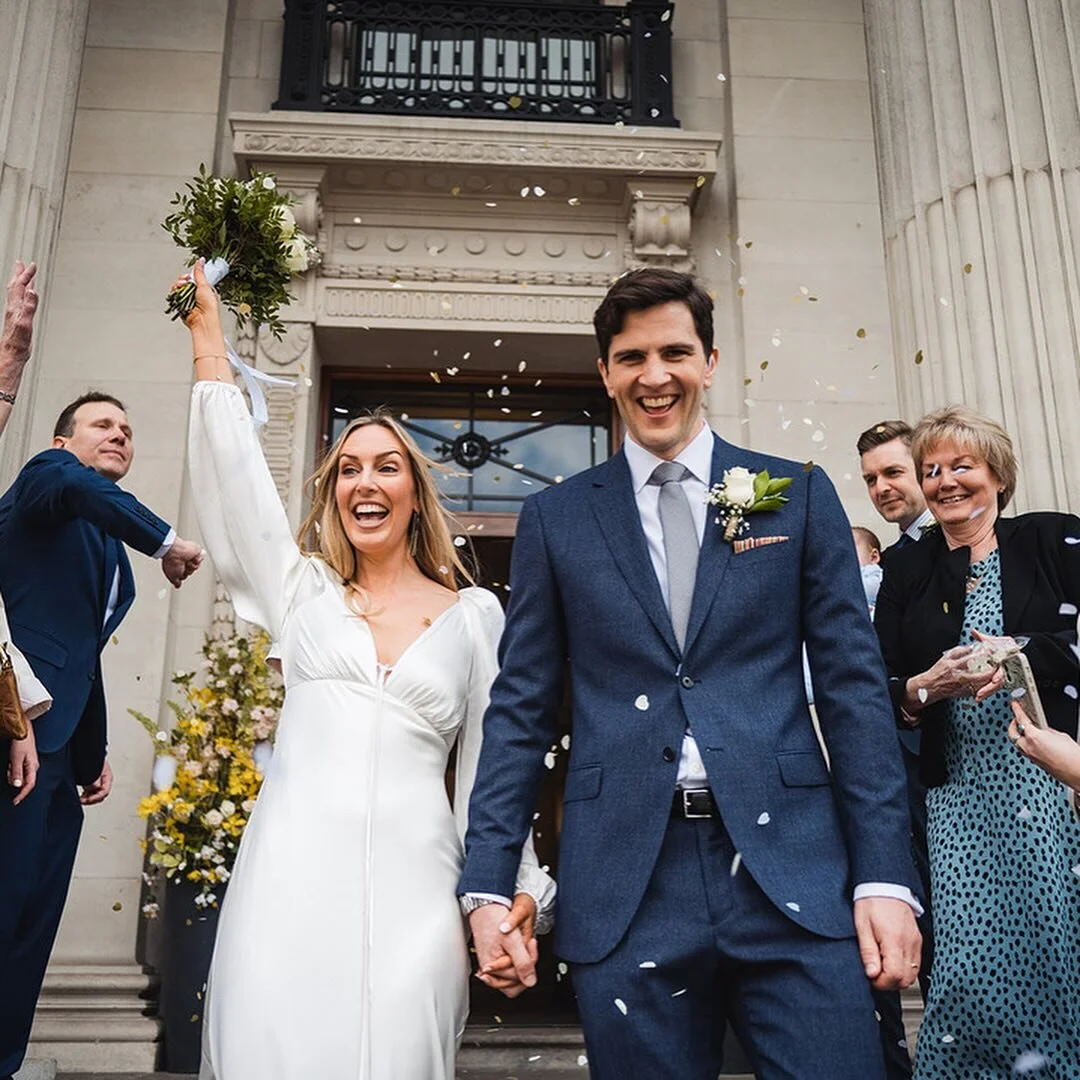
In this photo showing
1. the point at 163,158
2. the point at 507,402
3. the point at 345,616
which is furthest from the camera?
the point at 507,402

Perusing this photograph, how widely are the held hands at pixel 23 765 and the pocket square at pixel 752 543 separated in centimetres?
213

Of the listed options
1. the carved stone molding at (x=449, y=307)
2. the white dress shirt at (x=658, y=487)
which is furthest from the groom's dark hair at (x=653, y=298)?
the carved stone molding at (x=449, y=307)

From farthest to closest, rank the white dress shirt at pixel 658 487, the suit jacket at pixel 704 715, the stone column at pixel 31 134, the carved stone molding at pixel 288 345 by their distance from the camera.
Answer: the carved stone molding at pixel 288 345 → the stone column at pixel 31 134 → the white dress shirt at pixel 658 487 → the suit jacket at pixel 704 715

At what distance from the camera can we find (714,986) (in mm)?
2094

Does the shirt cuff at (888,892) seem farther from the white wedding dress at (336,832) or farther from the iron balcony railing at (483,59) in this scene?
the iron balcony railing at (483,59)

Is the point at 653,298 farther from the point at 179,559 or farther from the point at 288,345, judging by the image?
the point at 288,345

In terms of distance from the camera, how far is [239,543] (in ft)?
9.00

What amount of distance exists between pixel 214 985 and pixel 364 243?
18.0 ft

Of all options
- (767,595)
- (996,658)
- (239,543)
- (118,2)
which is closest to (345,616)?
(239,543)

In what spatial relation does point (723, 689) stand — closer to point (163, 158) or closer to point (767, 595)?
point (767, 595)

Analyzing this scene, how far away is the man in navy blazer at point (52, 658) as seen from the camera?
3447mm

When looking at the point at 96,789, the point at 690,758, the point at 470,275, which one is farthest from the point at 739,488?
the point at 470,275

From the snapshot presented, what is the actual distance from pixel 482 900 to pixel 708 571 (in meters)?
0.73

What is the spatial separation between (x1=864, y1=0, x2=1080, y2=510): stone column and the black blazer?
2.29 m
